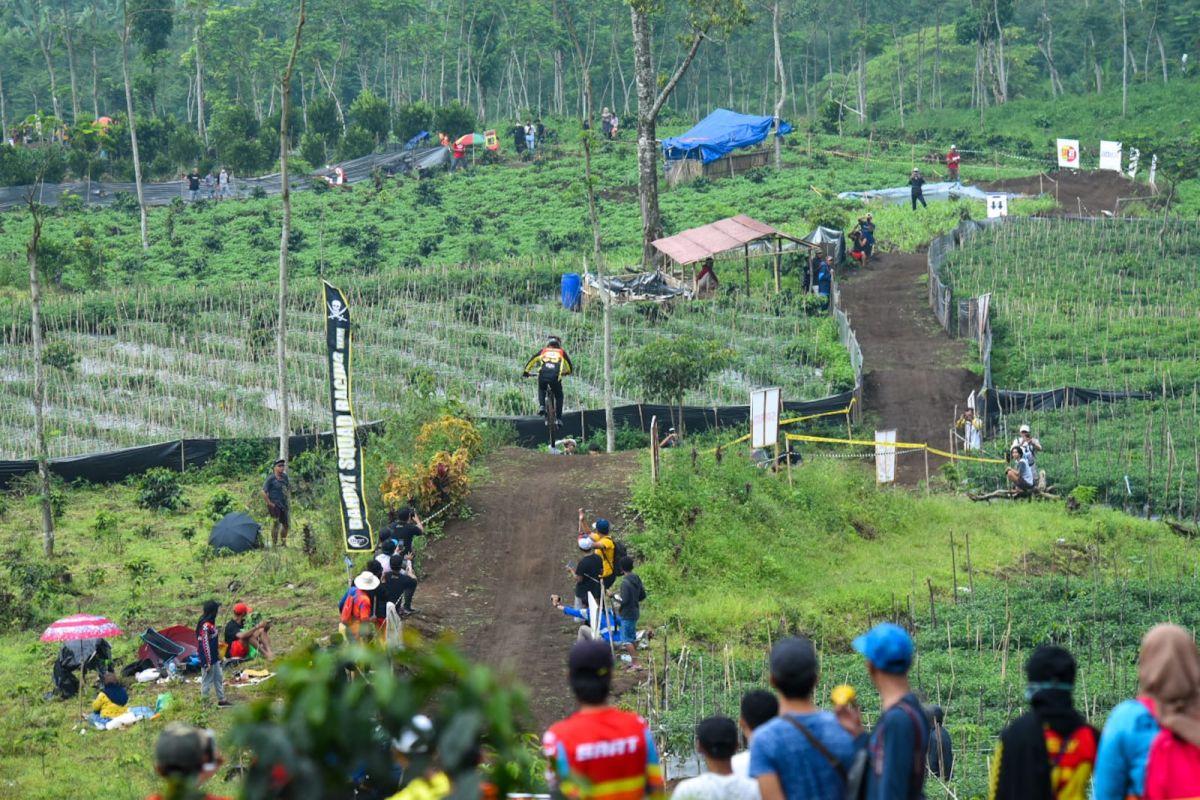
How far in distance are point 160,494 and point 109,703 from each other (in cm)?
930

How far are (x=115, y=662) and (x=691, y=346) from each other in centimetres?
1042

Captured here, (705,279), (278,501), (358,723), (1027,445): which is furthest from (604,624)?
(705,279)

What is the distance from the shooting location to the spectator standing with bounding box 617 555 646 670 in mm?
14906

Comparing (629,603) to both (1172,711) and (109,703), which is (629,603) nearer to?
(109,703)

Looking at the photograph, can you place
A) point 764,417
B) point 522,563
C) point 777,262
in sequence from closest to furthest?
point 522,563 < point 764,417 < point 777,262

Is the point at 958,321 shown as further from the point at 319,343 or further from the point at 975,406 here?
the point at 319,343

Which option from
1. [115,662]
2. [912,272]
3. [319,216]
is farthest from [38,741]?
[319,216]

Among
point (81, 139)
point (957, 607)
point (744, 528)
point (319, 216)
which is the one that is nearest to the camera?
point (957, 607)

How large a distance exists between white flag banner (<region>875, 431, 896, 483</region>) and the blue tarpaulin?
28.3m

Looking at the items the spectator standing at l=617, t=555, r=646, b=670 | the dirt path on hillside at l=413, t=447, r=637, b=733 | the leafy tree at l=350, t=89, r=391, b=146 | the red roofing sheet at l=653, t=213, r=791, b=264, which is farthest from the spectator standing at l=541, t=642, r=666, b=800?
the leafy tree at l=350, t=89, r=391, b=146

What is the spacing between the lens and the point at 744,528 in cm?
1891

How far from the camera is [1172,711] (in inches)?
208

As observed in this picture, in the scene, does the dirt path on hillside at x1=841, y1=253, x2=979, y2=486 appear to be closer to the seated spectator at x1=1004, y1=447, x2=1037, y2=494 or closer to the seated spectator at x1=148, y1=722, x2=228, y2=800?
the seated spectator at x1=1004, y1=447, x2=1037, y2=494

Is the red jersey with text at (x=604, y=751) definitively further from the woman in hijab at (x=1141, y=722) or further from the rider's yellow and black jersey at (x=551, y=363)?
the rider's yellow and black jersey at (x=551, y=363)
